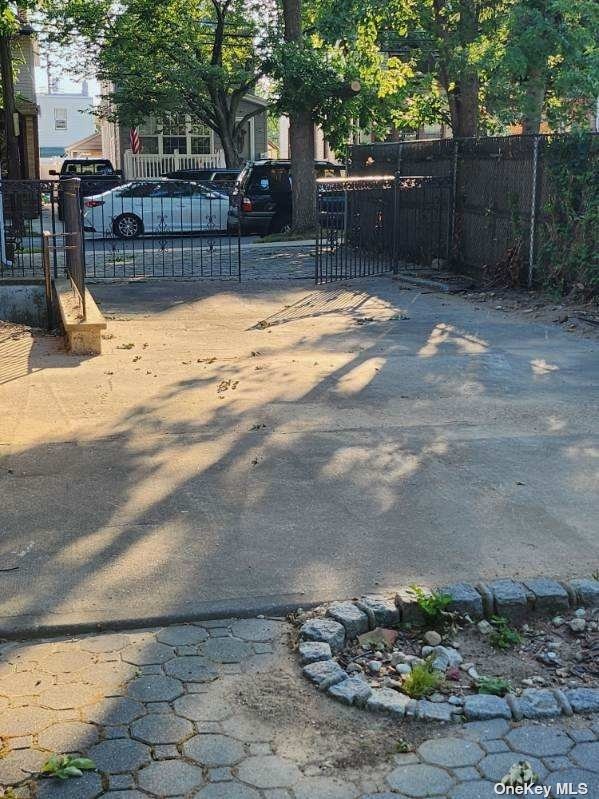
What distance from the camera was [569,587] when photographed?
4.73 m

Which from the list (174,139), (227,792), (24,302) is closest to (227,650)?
(227,792)

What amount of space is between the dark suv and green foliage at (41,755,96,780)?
2365 centimetres

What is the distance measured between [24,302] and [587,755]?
10.8 m

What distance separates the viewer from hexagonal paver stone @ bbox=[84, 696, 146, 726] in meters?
3.69

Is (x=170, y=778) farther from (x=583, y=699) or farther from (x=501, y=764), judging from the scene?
(x=583, y=699)

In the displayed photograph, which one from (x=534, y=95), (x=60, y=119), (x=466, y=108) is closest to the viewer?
(x=534, y=95)

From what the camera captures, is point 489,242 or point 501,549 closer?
point 501,549

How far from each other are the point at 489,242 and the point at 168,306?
16.0 ft

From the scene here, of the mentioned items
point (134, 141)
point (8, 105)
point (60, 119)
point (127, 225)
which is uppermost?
point (60, 119)

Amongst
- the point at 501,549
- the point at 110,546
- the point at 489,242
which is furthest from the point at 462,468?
the point at 489,242

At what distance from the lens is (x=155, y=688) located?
3922 mm

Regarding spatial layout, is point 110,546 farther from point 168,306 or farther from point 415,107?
point 415,107

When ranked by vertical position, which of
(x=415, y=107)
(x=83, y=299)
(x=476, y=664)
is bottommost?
(x=476, y=664)

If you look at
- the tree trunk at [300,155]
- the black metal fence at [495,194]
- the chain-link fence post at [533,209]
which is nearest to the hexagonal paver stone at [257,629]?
the black metal fence at [495,194]
